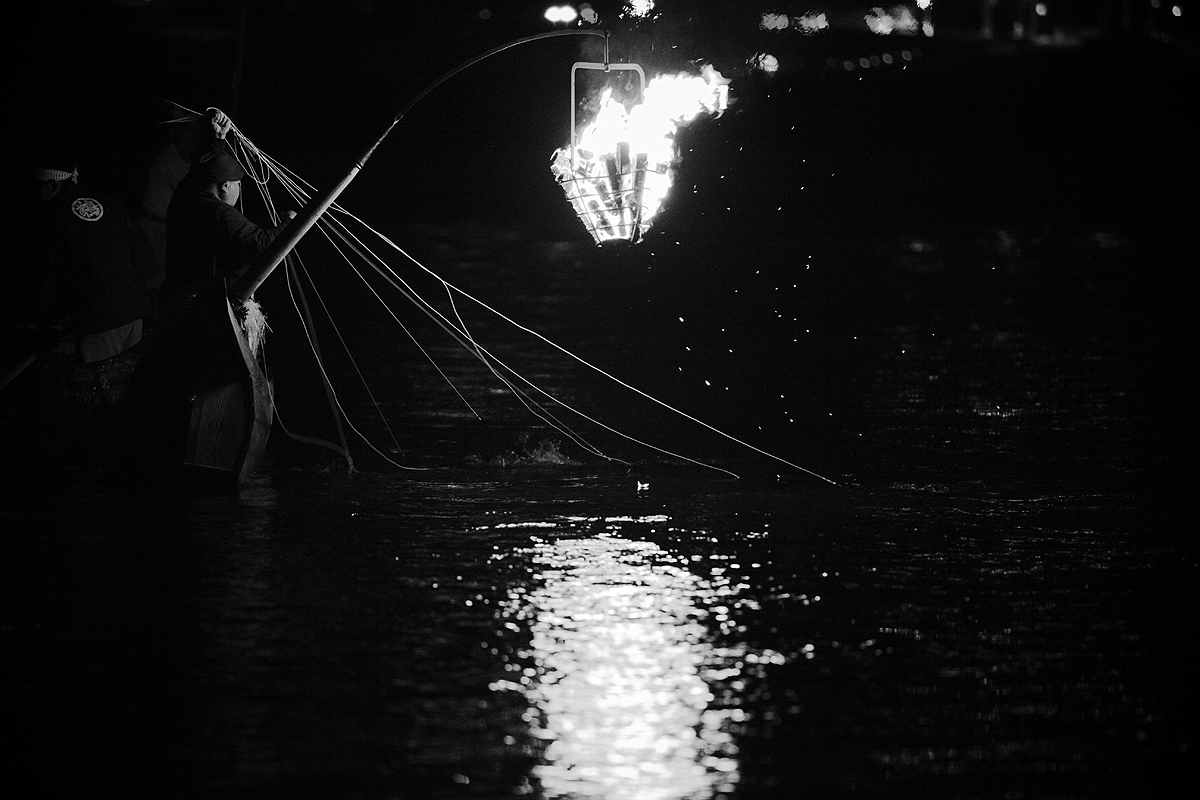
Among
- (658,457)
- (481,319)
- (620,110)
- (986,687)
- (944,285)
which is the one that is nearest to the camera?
(986,687)

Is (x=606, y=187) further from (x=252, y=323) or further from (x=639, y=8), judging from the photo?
(x=639, y=8)

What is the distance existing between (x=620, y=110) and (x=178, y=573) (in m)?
4.03

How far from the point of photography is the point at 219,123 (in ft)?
29.8

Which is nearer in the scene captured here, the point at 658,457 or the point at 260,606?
the point at 260,606

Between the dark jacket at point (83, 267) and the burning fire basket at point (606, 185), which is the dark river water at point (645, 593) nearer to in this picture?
the dark jacket at point (83, 267)

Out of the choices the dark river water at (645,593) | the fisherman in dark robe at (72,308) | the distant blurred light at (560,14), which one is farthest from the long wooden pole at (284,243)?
the distant blurred light at (560,14)

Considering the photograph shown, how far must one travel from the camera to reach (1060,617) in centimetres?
688

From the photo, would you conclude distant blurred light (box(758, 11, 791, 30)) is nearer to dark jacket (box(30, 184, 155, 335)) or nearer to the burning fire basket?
the burning fire basket

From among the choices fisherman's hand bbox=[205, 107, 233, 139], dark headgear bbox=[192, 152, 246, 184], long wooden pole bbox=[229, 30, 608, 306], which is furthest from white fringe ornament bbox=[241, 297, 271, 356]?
fisherman's hand bbox=[205, 107, 233, 139]

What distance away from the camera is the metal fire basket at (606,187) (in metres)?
8.87

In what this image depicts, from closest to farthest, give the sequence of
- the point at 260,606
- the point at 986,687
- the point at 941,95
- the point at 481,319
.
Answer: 1. the point at 986,687
2. the point at 260,606
3. the point at 481,319
4. the point at 941,95

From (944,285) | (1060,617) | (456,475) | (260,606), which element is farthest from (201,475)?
(944,285)

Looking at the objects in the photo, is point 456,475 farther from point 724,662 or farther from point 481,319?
point 481,319

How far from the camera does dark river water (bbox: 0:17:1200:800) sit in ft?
17.0
